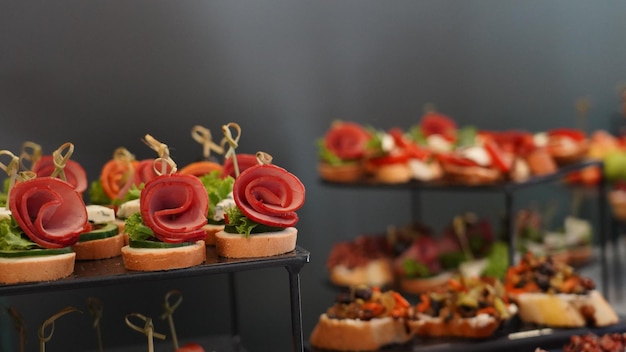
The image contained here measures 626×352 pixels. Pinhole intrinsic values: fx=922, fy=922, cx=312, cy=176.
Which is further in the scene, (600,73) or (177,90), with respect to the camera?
(600,73)

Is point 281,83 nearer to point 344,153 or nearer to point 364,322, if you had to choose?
point 344,153

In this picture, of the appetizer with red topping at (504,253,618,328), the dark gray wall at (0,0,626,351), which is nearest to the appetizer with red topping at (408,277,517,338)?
the appetizer with red topping at (504,253,618,328)

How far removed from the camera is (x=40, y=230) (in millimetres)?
2787

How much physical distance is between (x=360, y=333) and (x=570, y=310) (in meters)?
0.91

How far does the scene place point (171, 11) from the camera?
4680 millimetres

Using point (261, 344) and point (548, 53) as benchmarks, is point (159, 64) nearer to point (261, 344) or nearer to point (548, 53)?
point (261, 344)

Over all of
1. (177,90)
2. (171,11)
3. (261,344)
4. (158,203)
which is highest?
(171,11)

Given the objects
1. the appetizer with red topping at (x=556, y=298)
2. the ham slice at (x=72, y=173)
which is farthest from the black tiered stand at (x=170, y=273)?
the appetizer with red topping at (x=556, y=298)

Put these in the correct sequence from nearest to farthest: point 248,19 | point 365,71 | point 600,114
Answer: point 248,19
point 365,71
point 600,114

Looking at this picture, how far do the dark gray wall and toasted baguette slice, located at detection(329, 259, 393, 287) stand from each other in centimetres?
10

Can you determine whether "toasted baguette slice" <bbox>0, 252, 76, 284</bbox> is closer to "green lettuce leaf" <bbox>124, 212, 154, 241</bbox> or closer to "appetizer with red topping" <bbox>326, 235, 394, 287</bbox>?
"green lettuce leaf" <bbox>124, 212, 154, 241</bbox>

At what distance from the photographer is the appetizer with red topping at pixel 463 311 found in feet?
12.1

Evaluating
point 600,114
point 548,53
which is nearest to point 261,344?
point 548,53

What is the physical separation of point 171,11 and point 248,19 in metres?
0.76
